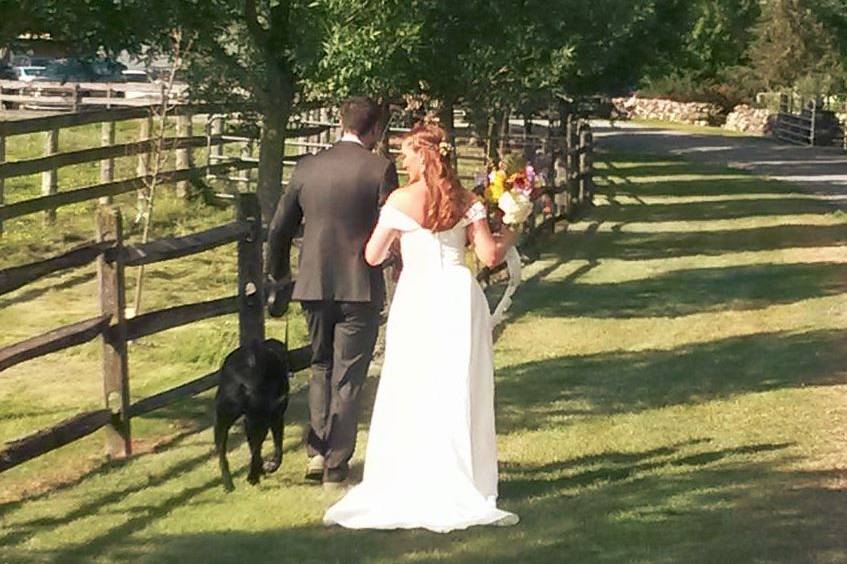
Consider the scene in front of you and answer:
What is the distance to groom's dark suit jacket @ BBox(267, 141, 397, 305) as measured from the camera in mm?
8031

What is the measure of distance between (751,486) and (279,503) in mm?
2409

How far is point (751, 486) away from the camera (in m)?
8.23

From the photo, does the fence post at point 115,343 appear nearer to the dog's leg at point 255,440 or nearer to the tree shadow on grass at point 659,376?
the dog's leg at point 255,440

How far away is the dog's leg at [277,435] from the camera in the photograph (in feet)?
27.4

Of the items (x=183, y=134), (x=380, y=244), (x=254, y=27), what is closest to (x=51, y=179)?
(x=183, y=134)

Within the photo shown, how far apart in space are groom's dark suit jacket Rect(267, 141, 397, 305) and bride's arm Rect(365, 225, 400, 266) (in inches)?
8.6

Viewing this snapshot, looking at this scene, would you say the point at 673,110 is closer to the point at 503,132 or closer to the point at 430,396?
the point at 503,132

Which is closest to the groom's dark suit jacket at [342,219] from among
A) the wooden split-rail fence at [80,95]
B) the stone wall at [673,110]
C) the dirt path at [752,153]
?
the wooden split-rail fence at [80,95]

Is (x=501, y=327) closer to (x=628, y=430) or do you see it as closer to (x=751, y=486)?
(x=628, y=430)

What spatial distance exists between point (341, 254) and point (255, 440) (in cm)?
107

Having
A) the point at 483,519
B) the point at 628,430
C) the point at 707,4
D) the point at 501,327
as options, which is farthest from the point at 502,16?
the point at 707,4

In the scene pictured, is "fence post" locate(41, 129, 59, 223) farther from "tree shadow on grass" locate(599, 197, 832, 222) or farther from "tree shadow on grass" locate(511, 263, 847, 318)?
"tree shadow on grass" locate(599, 197, 832, 222)

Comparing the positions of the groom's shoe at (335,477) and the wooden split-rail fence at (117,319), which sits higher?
the wooden split-rail fence at (117,319)

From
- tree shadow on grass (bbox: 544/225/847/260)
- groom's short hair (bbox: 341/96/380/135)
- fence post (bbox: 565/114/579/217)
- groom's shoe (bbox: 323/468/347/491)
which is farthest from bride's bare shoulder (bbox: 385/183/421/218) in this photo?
fence post (bbox: 565/114/579/217)
